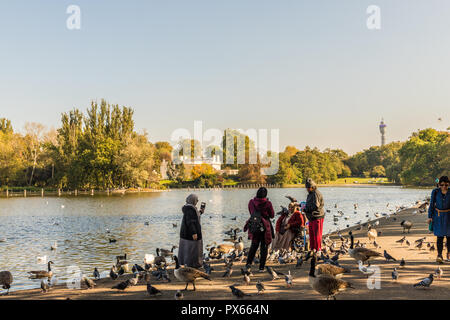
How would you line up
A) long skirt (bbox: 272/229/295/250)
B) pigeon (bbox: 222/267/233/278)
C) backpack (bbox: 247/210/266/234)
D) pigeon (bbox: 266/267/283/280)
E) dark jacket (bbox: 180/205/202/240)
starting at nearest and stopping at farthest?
pigeon (bbox: 266/267/283/280)
backpack (bbox: 247/210/266/234)
dark jacket (bbox: 180/205/202/240)
pigeon (bbox: 222/267/233/278)
long skirt (bbox: 272/229/295/250)

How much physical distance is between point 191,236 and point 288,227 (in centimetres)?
274

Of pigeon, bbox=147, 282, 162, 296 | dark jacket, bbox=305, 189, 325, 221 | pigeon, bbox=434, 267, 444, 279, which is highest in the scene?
dark jacket, bbox=305, 189, 325, 221

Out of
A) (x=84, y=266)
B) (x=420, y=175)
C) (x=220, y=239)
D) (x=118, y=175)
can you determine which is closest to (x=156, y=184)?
(x=118, y=175)

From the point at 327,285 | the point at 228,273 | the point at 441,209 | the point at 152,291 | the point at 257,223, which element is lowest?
the point at 228,273

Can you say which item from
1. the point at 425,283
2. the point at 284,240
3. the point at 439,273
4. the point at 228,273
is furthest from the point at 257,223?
the point at 439,273

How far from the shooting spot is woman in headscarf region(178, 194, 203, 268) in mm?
8711

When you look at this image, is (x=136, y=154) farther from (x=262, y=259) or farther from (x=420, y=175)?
(x=262, y=259)

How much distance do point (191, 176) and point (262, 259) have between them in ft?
322

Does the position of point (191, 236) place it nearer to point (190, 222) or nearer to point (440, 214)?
point (190, 222)

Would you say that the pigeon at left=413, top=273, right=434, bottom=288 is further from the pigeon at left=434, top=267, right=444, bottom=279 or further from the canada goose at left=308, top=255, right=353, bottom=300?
the canada goose at left=308, top=255, right=353, bottom=300

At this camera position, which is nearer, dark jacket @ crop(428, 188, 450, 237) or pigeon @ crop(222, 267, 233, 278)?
pigeon @ crop(222, 267, 233, 278)

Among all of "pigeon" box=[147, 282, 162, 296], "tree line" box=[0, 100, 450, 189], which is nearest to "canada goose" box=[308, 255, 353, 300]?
"pigeon" box=[147, 282, 162, 296]

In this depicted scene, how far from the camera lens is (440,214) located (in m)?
9.30
